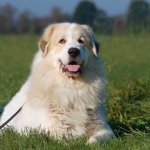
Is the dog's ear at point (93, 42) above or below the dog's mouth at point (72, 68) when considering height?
above

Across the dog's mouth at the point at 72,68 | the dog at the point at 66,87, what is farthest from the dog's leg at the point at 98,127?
the dog's mouth at the point at 72,68

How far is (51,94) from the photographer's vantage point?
23.4ft

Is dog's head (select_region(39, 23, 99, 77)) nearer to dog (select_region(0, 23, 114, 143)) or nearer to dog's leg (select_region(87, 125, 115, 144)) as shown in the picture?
dog (select_region(0, 23, 114, 143))

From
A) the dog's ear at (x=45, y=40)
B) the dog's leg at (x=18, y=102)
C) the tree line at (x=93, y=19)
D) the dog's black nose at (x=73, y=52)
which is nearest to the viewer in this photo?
the dog's black nose at (x=73, y=52)

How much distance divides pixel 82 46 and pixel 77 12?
4030 centimetres

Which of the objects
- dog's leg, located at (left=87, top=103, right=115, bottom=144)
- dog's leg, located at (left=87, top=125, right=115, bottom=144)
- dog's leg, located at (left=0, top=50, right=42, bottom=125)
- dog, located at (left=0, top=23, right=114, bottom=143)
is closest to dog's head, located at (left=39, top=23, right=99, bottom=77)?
dog, located at (left=0, top=23, right=114, bottom=143)

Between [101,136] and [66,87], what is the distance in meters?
0.82

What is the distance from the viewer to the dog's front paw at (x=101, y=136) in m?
6.71

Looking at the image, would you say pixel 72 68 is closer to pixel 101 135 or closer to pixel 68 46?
pixel 68 46

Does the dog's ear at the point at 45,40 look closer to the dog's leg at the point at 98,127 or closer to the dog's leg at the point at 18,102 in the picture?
the dog's leg at the point at 18,102

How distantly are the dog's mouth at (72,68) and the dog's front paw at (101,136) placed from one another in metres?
0.82

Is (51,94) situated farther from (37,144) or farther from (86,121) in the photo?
(37,144)

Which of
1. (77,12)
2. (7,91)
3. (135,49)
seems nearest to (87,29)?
(7,91)

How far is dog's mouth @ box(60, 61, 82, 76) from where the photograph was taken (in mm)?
6984
